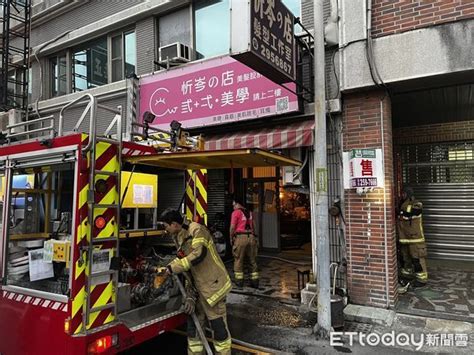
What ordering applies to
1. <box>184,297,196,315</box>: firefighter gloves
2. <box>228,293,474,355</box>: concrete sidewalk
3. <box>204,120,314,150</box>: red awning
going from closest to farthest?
<box>184,297,196,315</box>: firefighter gloves, <box>228,293,474,355</box>: concrete sidewalk, <box>204,120,314,150</box>: red awning

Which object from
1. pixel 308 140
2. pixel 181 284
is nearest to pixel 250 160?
pixel 181 284

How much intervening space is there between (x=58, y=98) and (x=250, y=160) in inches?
377

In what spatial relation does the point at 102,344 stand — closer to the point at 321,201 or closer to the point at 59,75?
the point at 321,201

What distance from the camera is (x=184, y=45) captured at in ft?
28.8

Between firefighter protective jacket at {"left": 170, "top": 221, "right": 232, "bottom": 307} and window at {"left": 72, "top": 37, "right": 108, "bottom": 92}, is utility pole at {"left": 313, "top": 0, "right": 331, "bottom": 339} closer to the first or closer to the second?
firefighter protective jacket at {"left": 170, "top": 221, "right": 232, "bottom": 307}

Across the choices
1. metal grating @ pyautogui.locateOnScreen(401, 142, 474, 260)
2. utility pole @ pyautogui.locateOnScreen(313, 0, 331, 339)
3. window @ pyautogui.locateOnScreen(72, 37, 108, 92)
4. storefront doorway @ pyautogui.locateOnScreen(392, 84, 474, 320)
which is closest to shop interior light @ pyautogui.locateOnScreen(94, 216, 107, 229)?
utility pole @ pyautogui.locateOnScreen(313, 0, 331, 339)

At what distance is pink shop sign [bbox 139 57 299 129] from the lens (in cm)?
727

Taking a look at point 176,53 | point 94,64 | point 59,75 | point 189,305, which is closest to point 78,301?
point 189,305

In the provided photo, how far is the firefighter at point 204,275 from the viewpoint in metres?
4.11

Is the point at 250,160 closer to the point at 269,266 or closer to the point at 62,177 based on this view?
the point at 62,177

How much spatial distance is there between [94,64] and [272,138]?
716 cm

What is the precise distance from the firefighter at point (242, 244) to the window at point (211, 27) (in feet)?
12.7

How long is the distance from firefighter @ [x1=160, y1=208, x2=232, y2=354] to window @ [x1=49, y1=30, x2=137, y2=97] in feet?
23.7

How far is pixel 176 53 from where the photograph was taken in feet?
28.6
